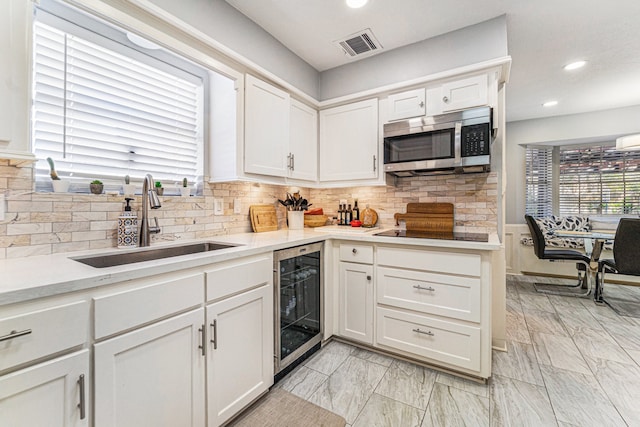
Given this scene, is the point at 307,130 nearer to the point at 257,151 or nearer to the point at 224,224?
the point at 257,151

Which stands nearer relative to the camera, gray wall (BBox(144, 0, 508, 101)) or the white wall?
gray wall (BBox(144, 0, 508, 101))

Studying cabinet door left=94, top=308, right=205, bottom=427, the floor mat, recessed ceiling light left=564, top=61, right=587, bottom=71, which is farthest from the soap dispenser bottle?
recessed ceiling light left=564, top=61, right=587, bottom=71

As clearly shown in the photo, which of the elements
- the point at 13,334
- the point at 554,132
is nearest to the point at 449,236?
the point at 13,334

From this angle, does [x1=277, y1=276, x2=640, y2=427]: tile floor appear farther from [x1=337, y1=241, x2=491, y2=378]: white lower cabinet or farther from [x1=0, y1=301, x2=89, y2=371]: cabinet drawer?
[x1=0, y1=301, x2=89, y2=371]: cabinet drawer

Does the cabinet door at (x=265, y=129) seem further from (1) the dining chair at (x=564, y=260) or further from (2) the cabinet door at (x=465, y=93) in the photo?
(1) the dining chair at (x=564, y=260)

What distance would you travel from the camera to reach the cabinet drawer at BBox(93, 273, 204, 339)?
99 centimetres

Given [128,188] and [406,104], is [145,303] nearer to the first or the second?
[128,188]

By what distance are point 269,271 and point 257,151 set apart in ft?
3.16

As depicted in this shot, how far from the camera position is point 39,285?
85cm

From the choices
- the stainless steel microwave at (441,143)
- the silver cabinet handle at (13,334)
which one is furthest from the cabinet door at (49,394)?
the stainless steel microwave at (441,143)

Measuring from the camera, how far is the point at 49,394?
2.88 ft

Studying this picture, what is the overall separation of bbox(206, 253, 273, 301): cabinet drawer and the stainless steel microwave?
1.38 metres

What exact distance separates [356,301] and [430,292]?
60cm

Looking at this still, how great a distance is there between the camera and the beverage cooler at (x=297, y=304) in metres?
1.82
